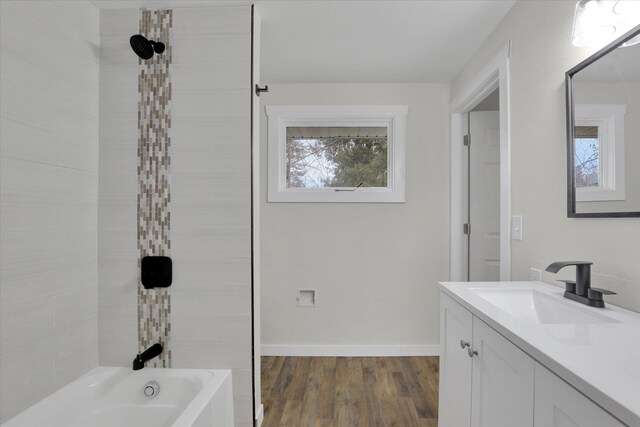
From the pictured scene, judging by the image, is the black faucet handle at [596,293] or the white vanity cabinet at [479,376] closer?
the white vanity cabinet at [479,376]

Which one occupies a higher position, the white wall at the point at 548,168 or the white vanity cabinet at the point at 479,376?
the white wall at the point at 548,168

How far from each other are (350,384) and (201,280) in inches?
52.6

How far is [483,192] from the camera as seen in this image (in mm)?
2574

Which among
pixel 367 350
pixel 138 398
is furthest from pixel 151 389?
pixel 367 350

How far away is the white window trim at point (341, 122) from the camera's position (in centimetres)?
264

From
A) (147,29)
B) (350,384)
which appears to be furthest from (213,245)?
(350,384)

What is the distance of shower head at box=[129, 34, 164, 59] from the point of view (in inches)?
58.4

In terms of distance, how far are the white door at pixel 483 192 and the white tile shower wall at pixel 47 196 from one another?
269cm

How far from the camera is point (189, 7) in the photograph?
1.67 meters

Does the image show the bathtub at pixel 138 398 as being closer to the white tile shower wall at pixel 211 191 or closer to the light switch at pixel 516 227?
the white tile shower wall at pixel 211 191

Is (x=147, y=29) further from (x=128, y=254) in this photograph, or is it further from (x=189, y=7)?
(x=128, y=254)

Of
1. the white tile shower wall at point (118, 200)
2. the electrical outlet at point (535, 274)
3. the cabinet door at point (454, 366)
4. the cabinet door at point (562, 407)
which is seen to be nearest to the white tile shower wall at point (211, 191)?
the white tile shower wall at point (118, 200)

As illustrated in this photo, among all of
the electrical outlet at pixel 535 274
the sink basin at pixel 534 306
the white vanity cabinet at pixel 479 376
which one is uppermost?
the electrical outlet at pixel 535 274

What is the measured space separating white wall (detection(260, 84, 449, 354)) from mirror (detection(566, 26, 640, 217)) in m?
1.41
